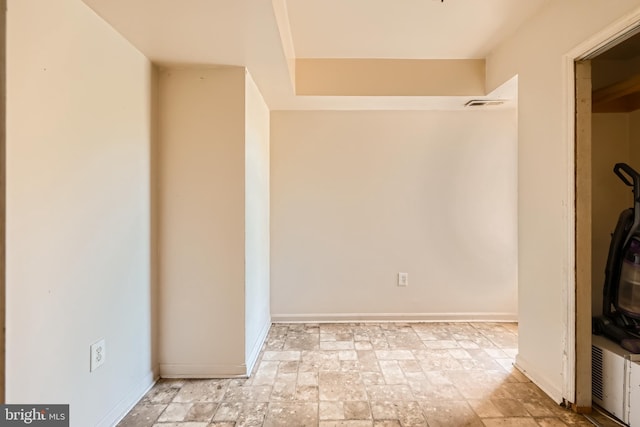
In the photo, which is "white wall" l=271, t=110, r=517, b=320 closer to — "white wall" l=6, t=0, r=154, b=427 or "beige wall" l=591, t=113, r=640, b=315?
"beige wall" l=591, t=113, r=640, b=315

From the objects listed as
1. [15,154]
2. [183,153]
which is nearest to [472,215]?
[183,153]

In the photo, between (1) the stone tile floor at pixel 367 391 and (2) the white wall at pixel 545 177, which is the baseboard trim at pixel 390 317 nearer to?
(1) the stone tile floor at pixel 367 391

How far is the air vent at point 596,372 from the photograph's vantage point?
1.64 meters

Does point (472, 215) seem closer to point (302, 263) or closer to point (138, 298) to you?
point (302, 263)

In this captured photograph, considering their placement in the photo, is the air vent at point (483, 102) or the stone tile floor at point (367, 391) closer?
the stone tile floor at point (367, 391)

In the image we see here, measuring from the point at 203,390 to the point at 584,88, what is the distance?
2.72 m

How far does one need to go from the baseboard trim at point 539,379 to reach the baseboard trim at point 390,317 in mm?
848

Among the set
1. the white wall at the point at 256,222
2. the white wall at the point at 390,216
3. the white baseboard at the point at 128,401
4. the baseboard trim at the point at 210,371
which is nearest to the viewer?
the white baseboard at the point at 128,401

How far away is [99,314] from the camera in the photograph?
1433mm

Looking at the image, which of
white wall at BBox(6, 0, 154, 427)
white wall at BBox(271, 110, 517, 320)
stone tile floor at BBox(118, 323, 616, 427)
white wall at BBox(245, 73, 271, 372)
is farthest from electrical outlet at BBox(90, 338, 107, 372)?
white wall at BBox(271, 110, 517, 320)

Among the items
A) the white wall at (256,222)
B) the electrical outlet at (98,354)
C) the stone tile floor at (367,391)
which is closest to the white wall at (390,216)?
the white wall at (256,222)

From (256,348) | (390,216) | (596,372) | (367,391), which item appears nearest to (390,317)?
(390,216)

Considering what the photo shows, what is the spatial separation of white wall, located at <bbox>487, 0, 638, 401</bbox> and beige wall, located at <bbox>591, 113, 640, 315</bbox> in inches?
18.9

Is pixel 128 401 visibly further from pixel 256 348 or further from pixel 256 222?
pixel 256 222
